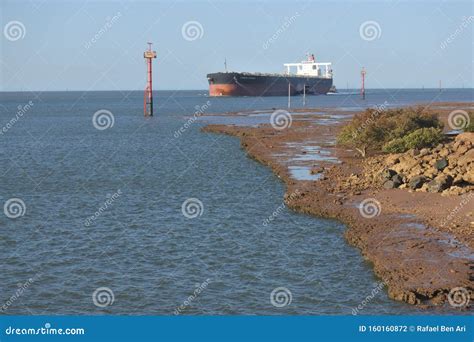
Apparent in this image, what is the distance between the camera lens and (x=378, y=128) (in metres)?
40.8

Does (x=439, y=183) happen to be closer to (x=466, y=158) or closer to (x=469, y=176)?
(x=469, y=176)

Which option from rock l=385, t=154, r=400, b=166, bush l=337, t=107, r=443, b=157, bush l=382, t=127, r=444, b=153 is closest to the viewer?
rock l=385, t=154, r=400, b=166

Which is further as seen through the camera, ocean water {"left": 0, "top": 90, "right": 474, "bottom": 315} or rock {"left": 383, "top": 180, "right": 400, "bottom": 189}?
rock {"left": 383, "top": 180, "right": 400, "bottom": 189}

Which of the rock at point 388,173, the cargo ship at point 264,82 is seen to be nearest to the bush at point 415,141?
the rock at point 388,173

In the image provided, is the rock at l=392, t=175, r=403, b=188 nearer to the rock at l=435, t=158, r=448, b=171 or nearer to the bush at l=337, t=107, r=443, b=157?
the rock at l=435, t=158, r=448, b=171

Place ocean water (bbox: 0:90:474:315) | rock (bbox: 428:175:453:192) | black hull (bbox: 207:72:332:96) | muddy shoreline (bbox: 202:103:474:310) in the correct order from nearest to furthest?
ocean water (bbox: 0:90:474:315) → muddy shoreline (bbox: 202:103:474:310) → rock (bbox: 428:175:453:192) → black hull (bbox: 207:72:332:96)

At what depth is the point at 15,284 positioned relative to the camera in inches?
675

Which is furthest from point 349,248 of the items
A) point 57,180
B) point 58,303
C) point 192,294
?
point 57,180

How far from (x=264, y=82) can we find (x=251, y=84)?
18.0ft

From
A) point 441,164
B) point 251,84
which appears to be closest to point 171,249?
point 441,164

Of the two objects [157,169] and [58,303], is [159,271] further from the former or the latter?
[157,169]

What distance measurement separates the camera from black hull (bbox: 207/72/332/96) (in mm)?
157375

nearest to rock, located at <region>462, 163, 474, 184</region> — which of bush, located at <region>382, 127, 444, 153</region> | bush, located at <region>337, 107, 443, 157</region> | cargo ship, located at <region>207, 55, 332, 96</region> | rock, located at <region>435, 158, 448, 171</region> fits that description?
rock, located at <region>435, 158, 448, 171</region>

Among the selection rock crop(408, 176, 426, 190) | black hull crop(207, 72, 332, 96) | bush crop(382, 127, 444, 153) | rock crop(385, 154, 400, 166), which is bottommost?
rock crop(408, 176, 426, 190)
